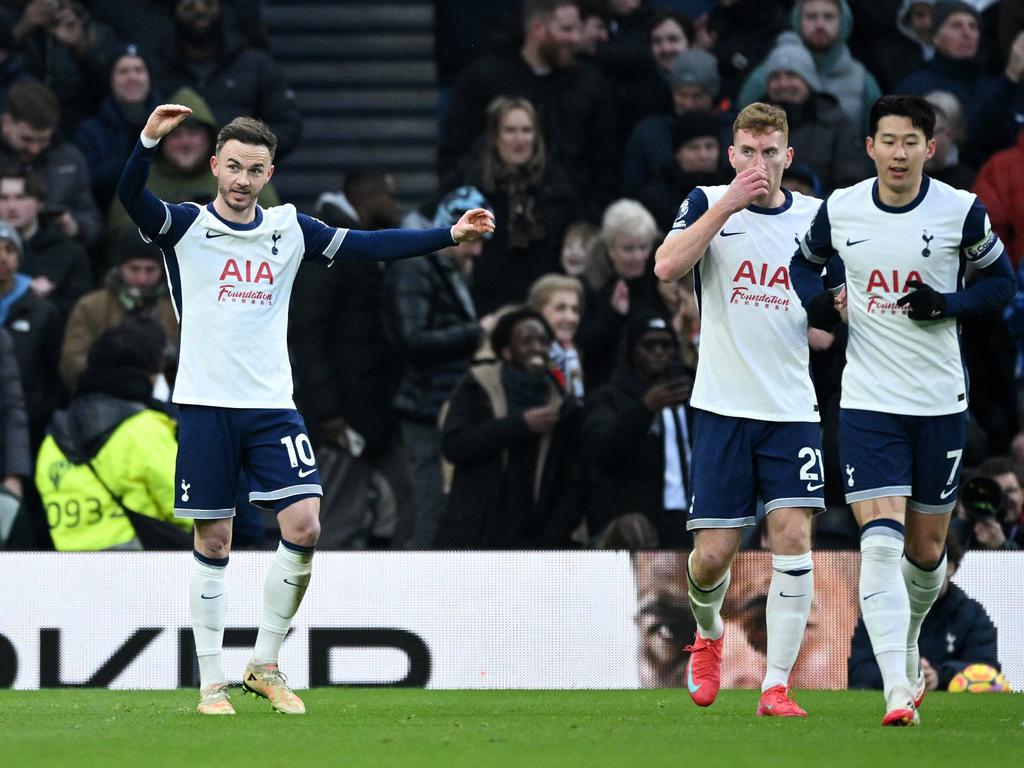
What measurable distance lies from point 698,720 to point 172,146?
276 inches

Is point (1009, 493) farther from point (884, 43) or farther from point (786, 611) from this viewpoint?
point (884, 43)

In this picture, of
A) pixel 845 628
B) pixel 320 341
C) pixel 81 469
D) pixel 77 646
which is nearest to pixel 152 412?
pixel 81 469

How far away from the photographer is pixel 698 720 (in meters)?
7.75

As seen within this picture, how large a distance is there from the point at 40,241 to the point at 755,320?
6.78m

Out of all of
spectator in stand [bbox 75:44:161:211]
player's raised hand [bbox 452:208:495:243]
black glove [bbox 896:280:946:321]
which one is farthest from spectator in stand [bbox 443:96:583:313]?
black glove [bbox 896:280:946:321]

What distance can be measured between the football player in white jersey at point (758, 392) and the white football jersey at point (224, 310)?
1648mm

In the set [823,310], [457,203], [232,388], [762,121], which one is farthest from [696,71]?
[232,388]

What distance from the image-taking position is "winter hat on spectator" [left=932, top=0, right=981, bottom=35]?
1395cm

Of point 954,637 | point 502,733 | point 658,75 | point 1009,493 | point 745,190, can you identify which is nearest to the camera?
point 502,733

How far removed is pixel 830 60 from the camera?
13688 millimetres

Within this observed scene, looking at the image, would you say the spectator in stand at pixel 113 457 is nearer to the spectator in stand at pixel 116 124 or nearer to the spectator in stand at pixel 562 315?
the spectator in stand at pixel 562 315

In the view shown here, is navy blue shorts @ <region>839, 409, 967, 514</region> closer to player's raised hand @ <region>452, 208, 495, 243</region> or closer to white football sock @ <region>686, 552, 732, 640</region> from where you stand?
white football sock @ <region>686, 552, 732, 640</region>

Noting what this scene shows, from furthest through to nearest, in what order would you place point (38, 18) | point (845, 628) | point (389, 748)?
point (38, 18) → point (845, 628) → point (389, 748)

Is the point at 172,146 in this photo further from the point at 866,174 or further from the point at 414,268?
the point at 866,174
